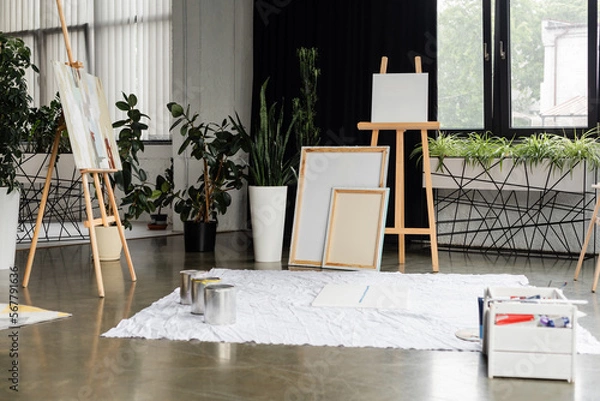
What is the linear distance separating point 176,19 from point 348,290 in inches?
166

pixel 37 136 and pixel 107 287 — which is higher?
pixel 37 136

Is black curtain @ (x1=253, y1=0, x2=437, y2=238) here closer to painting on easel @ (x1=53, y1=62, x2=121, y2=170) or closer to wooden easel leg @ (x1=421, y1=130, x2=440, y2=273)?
wooden easel leg @ (x1=421, y1=130, x2=440, y2=273)

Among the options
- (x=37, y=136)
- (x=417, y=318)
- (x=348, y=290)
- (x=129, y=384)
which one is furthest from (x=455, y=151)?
(x=129, y=384)

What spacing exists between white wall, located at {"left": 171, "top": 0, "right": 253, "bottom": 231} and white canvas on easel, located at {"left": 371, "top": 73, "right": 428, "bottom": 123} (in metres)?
2.43

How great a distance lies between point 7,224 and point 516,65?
164 inches

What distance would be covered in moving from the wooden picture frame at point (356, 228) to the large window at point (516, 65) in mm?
1771

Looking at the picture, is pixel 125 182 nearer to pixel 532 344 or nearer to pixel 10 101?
pixel 10 101

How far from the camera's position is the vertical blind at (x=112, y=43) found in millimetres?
8500

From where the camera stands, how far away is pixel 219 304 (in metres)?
3.38

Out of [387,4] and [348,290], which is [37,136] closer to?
[387,4]

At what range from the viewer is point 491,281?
4.61 meters

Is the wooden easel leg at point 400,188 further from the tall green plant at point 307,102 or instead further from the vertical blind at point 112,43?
the vertical blind at point 112,43

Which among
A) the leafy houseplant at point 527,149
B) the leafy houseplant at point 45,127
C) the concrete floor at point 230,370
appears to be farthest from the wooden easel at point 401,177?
the leafy houseplant at point 45,127

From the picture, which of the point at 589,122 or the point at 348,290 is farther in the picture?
the point at 589,122
